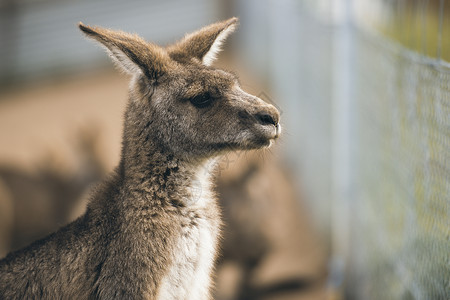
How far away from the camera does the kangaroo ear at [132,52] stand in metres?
3.39

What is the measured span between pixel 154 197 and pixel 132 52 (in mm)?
792

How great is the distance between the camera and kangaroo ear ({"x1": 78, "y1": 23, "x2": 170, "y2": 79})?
3.39 meters

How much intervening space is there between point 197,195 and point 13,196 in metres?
3.40

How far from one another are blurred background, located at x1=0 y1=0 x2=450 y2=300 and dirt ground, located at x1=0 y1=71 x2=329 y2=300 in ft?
0.08

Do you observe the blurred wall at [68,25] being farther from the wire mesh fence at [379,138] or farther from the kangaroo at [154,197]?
the kangaroo at [154,197]

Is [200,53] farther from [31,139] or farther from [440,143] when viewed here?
[31,139]

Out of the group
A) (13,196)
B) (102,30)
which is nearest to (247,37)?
(13,196)

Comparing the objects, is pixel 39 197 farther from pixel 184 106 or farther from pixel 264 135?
pixel 264 135

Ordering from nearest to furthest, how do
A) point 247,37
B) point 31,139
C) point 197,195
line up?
point 197,195 < point 31,139 < point 247,37

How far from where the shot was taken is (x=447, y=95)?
3080mm

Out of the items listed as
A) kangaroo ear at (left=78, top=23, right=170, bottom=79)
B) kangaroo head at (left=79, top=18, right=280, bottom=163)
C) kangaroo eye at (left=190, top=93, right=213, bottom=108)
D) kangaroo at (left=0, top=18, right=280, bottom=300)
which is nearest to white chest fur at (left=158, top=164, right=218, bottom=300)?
kangaroo at (left=0, top=18, right=280, bottom=300)

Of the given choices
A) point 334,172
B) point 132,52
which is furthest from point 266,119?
point 334,172

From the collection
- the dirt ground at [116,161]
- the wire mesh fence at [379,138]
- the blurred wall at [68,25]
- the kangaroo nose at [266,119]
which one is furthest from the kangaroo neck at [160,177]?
the blurred wall at [68,25]

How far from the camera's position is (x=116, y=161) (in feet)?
30.1
